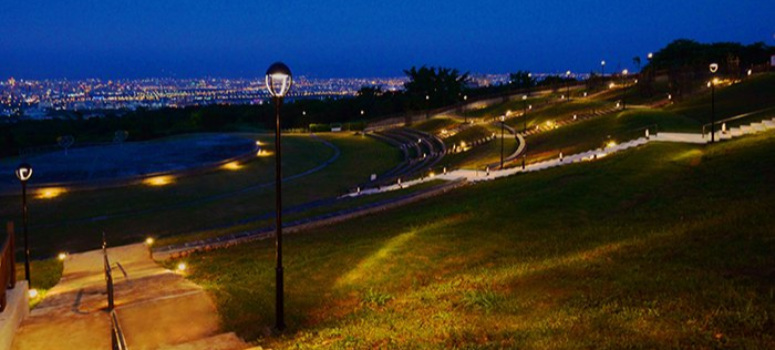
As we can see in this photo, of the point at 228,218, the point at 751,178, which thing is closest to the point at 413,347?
the point at 751,178

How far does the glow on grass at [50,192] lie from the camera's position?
2925 centimetres

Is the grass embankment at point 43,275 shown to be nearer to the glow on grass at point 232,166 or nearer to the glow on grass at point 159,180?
the glow on grass at point 159,180

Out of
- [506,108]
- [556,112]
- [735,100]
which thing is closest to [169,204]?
[735,100]

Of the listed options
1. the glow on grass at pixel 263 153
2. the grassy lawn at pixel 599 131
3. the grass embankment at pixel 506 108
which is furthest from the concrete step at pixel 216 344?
the grass embankment at pixel 506 108

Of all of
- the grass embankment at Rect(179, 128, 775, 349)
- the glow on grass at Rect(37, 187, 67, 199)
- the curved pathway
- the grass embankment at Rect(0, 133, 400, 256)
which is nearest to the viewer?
the grass embankment at Rect(179, 128, 775, 349)

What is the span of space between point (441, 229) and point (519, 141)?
2711cm

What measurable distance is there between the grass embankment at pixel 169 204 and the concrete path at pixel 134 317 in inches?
449

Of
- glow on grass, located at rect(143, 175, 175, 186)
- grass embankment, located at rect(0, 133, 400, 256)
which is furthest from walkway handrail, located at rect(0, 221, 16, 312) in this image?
glow on grass, located at rect(143, 175, 175, 186)

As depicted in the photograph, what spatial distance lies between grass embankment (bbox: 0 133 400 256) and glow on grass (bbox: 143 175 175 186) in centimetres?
45

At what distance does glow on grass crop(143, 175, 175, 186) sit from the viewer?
32.8 metres

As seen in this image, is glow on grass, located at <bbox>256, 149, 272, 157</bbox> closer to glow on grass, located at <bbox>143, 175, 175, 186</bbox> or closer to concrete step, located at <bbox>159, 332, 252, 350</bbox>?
glow on grass, located at <bbox>143, 175, 175, 186</bbox>

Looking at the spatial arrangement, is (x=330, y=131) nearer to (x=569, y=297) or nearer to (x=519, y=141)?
(x=519, y=141)

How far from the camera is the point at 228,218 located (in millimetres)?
24547

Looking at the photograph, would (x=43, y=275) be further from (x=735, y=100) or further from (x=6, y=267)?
(x=735, y=100)
